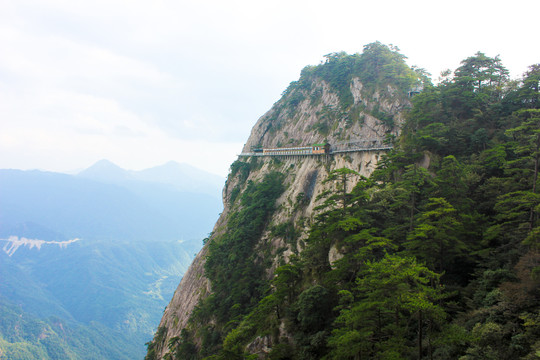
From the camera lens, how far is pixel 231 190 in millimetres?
70312

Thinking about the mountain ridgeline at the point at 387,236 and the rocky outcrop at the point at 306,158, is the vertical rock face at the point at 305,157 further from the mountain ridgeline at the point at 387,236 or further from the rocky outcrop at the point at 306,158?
the mountain ridgeline at the point at 387,236

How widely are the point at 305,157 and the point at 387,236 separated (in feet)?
97.2

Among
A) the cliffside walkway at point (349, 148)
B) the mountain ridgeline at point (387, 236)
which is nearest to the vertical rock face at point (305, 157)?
the mountain ridgeline at point (387, 236)

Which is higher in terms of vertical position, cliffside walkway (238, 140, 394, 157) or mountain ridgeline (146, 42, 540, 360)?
cliffside walkway (238, 140, 394, 157)

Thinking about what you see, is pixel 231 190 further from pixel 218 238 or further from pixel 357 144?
pixel 357 144

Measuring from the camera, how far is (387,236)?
75.4ft

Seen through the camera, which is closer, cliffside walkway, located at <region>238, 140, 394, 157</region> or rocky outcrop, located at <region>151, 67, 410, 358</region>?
cliffside walkway, located at <region>238, 140, 394, 157</region>

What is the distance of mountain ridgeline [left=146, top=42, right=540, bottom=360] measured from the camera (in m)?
15.4

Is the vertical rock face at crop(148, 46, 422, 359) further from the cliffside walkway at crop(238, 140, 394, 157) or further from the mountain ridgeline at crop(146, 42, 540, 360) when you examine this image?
the cliffside walkway at crop(238, 140, 394, 157)

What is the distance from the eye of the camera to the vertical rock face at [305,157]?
1684 inches

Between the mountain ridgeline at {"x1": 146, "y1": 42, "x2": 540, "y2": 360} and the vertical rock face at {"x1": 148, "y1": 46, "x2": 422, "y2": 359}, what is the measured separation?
30 centimetres

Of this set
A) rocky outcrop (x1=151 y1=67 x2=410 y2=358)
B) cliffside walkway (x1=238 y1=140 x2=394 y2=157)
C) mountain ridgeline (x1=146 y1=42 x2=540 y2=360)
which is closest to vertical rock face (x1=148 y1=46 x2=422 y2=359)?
rocky outcrop (x1=151 y1=67 x2=410 y2=358)

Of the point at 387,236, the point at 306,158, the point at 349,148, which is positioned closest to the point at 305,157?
the point at 306,158

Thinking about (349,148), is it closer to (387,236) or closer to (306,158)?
(306,158)
